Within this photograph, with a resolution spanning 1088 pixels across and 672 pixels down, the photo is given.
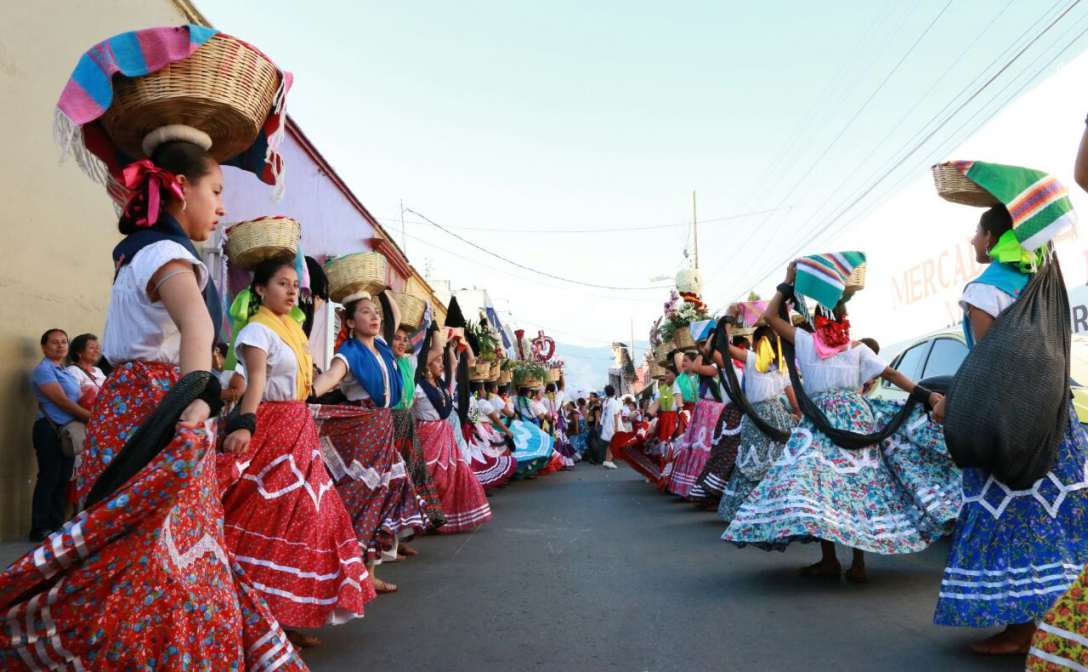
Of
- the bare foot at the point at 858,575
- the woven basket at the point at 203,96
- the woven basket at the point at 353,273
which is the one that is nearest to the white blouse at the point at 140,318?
the woven basket at the point at 203,96

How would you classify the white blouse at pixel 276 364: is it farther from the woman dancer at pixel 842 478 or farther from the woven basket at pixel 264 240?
the woman dancer at pixel 842 478

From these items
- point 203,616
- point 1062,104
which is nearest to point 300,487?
point 203,616

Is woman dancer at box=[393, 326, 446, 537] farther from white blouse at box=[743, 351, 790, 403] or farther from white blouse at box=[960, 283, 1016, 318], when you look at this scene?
white blouse at box=[960, 283, 1016, 318]

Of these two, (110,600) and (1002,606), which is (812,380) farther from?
(110,600)

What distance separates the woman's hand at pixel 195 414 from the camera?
2766 mm

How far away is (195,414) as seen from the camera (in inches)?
110

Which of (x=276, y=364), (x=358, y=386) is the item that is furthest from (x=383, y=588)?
(x=276, y=364)

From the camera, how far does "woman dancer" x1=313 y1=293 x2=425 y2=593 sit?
587cm

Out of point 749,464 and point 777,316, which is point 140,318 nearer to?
point 777,316

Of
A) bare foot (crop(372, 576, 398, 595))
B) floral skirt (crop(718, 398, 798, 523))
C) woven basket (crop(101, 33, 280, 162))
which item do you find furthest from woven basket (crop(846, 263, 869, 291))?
woven basket (crop(101, 33, 280, 162))

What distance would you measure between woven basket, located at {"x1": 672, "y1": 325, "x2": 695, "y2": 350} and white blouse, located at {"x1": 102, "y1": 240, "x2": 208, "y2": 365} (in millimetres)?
9164

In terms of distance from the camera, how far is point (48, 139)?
304 inches

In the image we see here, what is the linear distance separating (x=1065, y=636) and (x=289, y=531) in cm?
300

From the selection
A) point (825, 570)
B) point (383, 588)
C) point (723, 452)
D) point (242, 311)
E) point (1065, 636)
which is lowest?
point (383, 588)
